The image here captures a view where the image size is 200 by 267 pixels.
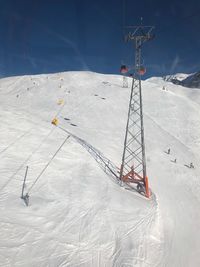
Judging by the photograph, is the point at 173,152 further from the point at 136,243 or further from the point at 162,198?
the point at 136,243

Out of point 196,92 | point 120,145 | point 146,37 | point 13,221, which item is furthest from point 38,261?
point 196,92

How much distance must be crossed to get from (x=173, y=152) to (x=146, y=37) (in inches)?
527

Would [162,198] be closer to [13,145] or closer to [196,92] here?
[13,145]

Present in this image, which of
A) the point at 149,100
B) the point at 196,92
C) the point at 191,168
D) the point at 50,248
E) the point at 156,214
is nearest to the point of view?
the point at 50,248

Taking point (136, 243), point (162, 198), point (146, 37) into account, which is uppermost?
point (146, 37)

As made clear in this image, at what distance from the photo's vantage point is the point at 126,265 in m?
9.15

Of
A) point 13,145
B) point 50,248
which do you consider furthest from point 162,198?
point 13,145

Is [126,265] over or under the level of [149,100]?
under

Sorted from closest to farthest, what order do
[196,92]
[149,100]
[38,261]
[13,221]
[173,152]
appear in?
[38,261], [13,221], [173,152], [149,100], [196,92]

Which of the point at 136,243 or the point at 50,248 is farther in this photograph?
the point at 136,243

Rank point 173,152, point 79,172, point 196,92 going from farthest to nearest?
point 196,92 → point 173,152 → point 79,172

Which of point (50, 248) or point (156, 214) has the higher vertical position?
point (156, 214)

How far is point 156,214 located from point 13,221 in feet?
23.3

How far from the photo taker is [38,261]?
26.7 feet
